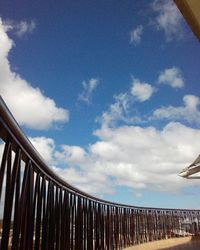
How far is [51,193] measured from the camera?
2.84 m

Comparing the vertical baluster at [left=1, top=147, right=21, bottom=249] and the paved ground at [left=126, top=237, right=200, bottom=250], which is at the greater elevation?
the vertical baluster at [left=1, top=147, right=21, bottom=249]

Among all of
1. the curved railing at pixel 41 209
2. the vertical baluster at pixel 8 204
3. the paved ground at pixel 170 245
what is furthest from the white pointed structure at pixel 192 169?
the vertical baluster at pixel 8 204

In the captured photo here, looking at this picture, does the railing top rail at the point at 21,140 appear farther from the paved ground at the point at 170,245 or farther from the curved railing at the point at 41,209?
the paved ground at the point at 170,245

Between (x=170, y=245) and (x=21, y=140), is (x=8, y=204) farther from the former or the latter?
(x=170, y=245)

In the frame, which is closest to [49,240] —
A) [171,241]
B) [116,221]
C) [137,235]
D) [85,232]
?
[85,232]

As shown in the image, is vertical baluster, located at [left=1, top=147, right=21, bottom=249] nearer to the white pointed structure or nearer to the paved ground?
the paved ground

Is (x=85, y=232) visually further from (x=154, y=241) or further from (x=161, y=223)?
(x=161, y=223)

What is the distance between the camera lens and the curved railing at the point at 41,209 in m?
1.59

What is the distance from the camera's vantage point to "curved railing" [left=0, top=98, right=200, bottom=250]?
159 cm

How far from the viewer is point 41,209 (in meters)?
2.40

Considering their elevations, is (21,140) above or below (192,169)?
below

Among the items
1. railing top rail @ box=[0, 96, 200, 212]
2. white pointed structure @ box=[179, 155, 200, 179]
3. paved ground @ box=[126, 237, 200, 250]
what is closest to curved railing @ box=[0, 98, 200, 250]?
railing top rail @ box=[0, 96, 200, 212]

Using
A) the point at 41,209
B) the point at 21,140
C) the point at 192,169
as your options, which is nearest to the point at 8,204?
the point at 21,140

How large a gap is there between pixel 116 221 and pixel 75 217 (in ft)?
11.4
